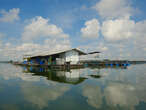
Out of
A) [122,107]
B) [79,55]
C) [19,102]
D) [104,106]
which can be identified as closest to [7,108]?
[19,102]

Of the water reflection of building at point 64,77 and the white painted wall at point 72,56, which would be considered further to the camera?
the white painted wall at point 72,56

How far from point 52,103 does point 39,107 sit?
2.17 ft

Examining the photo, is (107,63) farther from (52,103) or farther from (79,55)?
(52,103)

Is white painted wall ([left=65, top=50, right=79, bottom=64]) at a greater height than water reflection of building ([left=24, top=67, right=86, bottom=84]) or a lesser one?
greater

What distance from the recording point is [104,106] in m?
5.14

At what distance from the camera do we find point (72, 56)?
2827 centimetres

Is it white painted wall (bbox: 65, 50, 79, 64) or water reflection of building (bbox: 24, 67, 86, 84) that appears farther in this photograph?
white painted wall (bbox: 65, 50, 79, 64)

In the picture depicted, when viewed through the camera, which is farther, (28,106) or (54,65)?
(54,65)

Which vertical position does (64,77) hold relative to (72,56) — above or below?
below

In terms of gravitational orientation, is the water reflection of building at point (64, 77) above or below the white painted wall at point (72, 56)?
below

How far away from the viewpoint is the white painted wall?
2748 cm

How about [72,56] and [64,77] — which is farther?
[72,56]

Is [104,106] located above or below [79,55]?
below

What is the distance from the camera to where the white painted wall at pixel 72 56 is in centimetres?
2748
